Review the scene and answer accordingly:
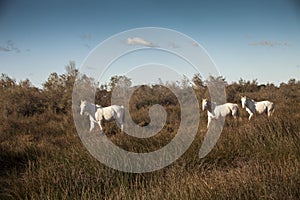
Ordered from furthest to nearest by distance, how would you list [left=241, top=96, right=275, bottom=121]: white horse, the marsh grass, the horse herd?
1. [left=241, top=96, right=275, bottom=121]: white horse
2. the horse herd
3. the marsh grass

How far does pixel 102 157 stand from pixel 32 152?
7.53 ft

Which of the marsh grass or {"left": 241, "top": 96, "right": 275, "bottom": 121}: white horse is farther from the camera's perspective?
{"left": 241, "top": 96, "right": 275, "bottom": 121}: white horse

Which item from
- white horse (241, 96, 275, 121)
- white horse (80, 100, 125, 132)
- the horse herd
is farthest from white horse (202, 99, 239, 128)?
white horse (80, 100, 125, 132)

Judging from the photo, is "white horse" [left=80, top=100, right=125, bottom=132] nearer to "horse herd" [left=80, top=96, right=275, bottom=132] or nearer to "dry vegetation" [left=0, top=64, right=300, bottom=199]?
"horse herd" [left=80, top=96, right=275, bottom=132]

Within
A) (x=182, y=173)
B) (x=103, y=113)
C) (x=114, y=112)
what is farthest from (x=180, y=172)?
(x=103, y=113)

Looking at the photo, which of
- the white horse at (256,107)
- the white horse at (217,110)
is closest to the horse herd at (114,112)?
the white horse at (217,110)

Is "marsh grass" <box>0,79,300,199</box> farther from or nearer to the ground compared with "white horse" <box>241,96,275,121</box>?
nearer to the ground

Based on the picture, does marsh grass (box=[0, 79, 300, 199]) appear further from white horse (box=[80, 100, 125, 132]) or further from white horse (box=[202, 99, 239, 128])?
white horse (box=[80, 100, 125, 132])

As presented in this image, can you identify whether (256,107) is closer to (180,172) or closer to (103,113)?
(103,113)

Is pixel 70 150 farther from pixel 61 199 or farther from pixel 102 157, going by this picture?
pixel 61 199

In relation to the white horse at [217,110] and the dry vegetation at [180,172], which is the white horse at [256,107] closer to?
the white horse at [217,110]

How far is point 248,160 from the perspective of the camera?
183 inches

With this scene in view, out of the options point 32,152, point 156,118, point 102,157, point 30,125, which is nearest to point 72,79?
point 30,125

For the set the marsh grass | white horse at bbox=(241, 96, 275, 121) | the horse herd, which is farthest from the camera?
white horse at bbox=(241, 96, 275, 121)
